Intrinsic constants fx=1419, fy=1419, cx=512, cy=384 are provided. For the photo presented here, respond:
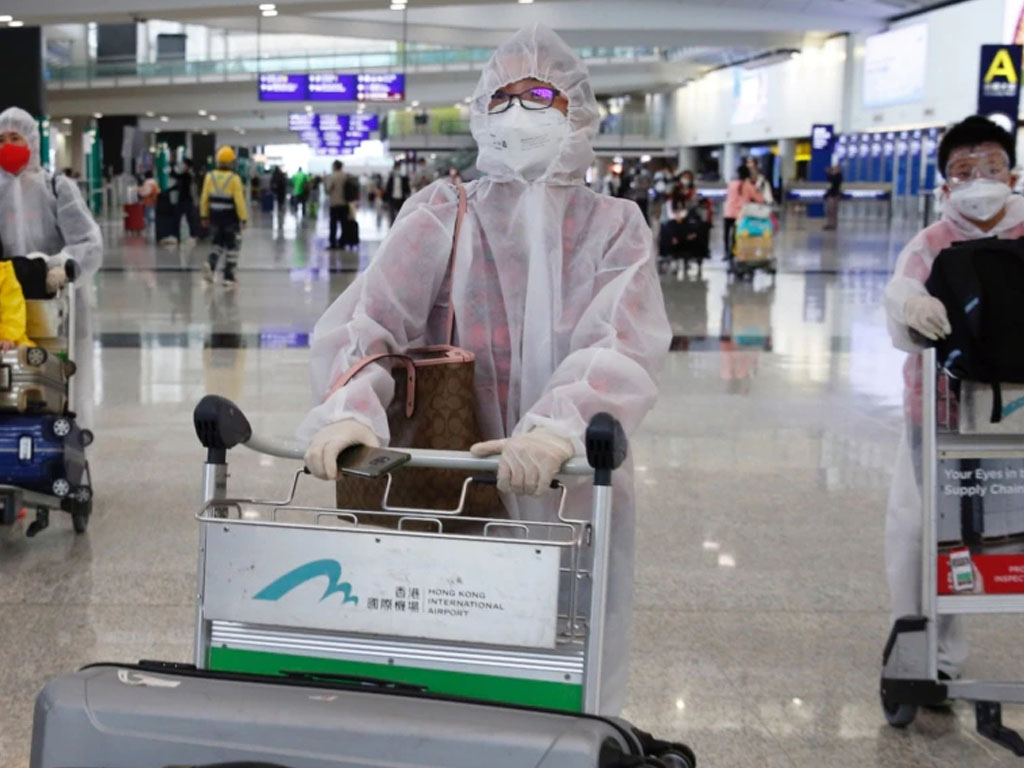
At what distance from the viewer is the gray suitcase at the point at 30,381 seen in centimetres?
550

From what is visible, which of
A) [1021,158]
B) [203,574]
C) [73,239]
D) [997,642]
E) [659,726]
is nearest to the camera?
[203,574]

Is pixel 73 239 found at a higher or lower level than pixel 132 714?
higher

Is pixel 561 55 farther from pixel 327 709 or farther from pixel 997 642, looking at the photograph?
pixel 997 642

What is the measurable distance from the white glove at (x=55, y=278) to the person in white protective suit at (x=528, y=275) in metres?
3.40

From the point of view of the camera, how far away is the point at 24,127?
6.41 metres

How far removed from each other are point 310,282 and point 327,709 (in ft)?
54.1

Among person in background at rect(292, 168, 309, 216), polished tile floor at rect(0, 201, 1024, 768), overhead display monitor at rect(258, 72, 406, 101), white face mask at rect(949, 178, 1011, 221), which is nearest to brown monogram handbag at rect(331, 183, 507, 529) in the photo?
polished tile floor at rect(0, 201, 1024, 768)

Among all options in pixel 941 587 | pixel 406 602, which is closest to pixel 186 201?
pixel 941 587

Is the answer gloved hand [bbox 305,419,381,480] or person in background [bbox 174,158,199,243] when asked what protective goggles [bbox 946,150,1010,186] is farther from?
person in background [bbox 174,158,199,243]

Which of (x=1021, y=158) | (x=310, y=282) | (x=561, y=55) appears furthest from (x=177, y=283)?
(x=1021, y=158)

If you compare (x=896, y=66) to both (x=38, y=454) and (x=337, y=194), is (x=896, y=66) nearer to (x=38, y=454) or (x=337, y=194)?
(x=337, y=194)

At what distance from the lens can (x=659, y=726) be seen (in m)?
3.84

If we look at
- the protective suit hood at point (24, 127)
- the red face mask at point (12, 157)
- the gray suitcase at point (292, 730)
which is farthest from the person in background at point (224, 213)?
the gray suitcase at point (292, 730)

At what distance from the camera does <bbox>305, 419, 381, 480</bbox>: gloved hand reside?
217 centimetres
